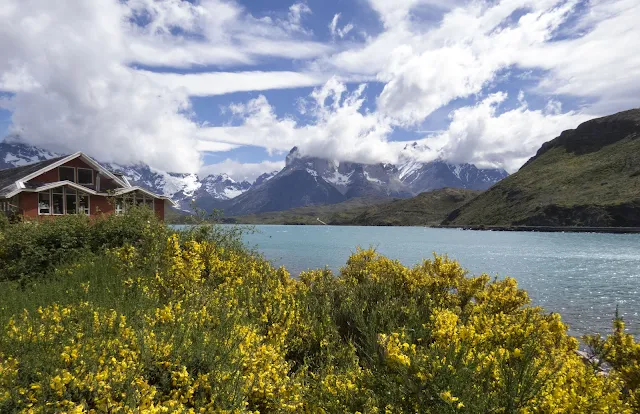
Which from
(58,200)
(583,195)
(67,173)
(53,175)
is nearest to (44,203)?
(58,200)

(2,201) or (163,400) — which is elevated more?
(2,201)

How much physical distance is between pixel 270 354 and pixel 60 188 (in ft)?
134

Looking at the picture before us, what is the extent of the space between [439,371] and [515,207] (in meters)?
198

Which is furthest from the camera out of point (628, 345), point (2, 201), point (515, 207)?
point (515, 207)

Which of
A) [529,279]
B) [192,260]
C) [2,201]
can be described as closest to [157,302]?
[192,260]

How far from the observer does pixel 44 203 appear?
38.4 metres

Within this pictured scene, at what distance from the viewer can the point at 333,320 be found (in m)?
8.51

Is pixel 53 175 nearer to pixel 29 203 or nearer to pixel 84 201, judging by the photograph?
pixel 84 201

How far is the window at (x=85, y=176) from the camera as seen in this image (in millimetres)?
42897

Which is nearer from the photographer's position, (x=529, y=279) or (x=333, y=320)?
(x=333, y=320)

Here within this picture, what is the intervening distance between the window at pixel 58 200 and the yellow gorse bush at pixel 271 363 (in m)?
35.9

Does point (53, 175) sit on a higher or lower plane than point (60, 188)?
higher

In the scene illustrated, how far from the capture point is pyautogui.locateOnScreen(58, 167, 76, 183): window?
4128 cm

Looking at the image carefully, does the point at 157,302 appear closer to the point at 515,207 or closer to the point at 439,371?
the point at 439,371
